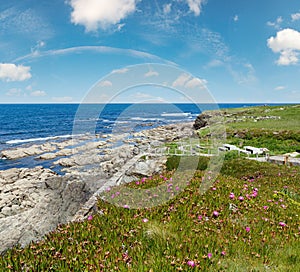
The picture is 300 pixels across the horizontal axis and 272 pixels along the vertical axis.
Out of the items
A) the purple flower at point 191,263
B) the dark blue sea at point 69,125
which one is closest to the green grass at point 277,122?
the dark blue sea at point 69,125

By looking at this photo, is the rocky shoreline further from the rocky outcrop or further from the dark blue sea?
the dark blue sea

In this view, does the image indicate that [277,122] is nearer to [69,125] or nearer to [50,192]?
[50,192]

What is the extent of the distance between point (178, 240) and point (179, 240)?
0.05 ft

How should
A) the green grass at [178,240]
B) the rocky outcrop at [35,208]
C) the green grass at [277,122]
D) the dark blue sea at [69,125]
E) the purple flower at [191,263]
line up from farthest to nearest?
the dark blue sea at [69,125], the green grass at [277,122], the rocky outcrop at [35,208], the green grass at [178,240], the purple flower at [191,263]

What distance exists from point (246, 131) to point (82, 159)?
19792 millimetres

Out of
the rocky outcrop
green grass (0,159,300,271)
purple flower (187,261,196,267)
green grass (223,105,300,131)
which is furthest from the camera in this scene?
green grass (223,105,300,131)

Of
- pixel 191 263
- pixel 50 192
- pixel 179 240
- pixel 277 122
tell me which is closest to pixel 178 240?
pixel 179 240

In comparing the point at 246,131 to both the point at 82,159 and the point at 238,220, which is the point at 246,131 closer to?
the point at 82,159

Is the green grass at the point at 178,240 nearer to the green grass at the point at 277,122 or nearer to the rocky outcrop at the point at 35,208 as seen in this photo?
the rocky outcrop at the point at 35,208

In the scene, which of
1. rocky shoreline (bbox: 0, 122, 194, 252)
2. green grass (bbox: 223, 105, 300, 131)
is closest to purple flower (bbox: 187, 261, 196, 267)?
rocky shoreline (bbox: 0, 122, 194, 252)

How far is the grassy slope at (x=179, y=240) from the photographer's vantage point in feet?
9.62

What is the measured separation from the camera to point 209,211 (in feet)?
15.2

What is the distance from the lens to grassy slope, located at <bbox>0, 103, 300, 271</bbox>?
2932 millimetres

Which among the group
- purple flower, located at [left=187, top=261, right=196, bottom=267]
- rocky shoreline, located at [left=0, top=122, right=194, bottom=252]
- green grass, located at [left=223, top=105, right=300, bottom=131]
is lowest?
→ rocky shoreline, located at [left=0, top=122, right=194, bottom=252]
